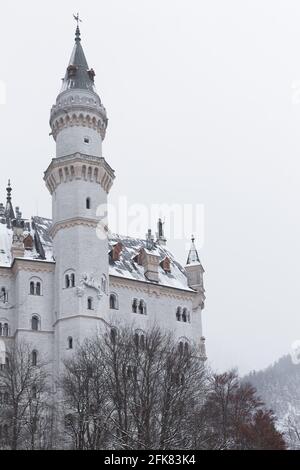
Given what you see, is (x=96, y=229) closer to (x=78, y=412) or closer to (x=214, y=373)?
(x=214, y=373)

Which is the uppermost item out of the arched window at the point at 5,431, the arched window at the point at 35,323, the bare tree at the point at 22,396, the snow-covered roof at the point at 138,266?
the snow-covered roof at the point at 138,266

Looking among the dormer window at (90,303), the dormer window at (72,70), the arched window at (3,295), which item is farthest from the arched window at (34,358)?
the dormer window at (72,70)

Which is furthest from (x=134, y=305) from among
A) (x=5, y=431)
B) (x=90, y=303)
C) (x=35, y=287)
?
(x=5, y=431)

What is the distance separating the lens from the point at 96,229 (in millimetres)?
82375

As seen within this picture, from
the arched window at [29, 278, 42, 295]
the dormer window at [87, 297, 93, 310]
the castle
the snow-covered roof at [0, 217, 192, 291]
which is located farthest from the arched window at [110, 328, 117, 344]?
the snow-covered roof at [0, 217, 192, 291]

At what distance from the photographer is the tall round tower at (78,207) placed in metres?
79.0

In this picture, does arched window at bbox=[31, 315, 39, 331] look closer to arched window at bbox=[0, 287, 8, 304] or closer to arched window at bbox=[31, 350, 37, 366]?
arched window at bbox=[31, 350, 37, 366]

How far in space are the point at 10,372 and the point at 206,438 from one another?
696 inches

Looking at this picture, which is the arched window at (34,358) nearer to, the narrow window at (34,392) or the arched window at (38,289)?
the arched window at (38,289)

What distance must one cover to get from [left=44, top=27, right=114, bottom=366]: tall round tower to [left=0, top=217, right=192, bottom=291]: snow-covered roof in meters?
2.78

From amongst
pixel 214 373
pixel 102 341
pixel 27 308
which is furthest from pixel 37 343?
pixel 214 373

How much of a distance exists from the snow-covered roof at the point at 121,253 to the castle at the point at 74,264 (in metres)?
0.15

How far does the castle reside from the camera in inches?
3130

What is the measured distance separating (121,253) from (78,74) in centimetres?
2027
